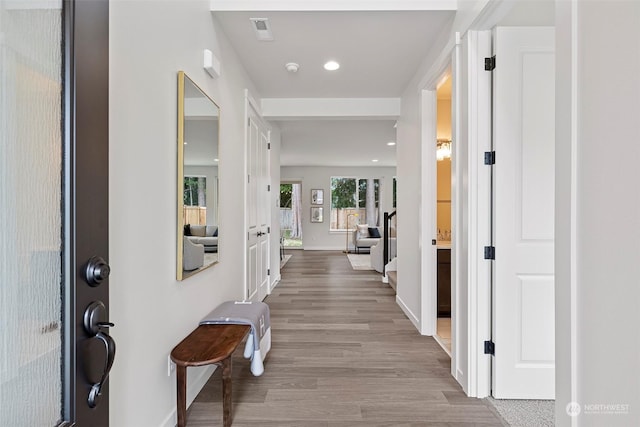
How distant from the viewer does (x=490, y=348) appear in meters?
2.13

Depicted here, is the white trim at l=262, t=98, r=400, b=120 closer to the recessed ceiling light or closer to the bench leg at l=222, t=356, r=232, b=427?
the recessed ceiling light

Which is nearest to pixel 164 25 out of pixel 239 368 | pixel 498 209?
pixel 498 209

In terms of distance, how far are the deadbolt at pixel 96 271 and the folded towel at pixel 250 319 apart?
1.40m

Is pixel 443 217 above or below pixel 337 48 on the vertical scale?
below

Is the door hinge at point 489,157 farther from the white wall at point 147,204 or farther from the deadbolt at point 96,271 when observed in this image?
the deadbolt at point 96,271

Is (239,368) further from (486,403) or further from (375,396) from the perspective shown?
(486,403)

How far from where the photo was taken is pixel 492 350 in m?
2.12

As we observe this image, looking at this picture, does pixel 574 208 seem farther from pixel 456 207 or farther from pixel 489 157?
pixel 456 207

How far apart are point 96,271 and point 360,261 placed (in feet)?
24.5

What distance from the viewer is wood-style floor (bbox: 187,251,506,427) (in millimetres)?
1949

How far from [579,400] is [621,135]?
34.6 inches

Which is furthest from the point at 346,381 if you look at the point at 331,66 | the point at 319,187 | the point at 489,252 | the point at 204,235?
the point at 319,187

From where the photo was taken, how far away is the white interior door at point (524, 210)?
208cm

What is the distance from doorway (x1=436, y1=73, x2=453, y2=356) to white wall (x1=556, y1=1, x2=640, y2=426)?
1754 mm
